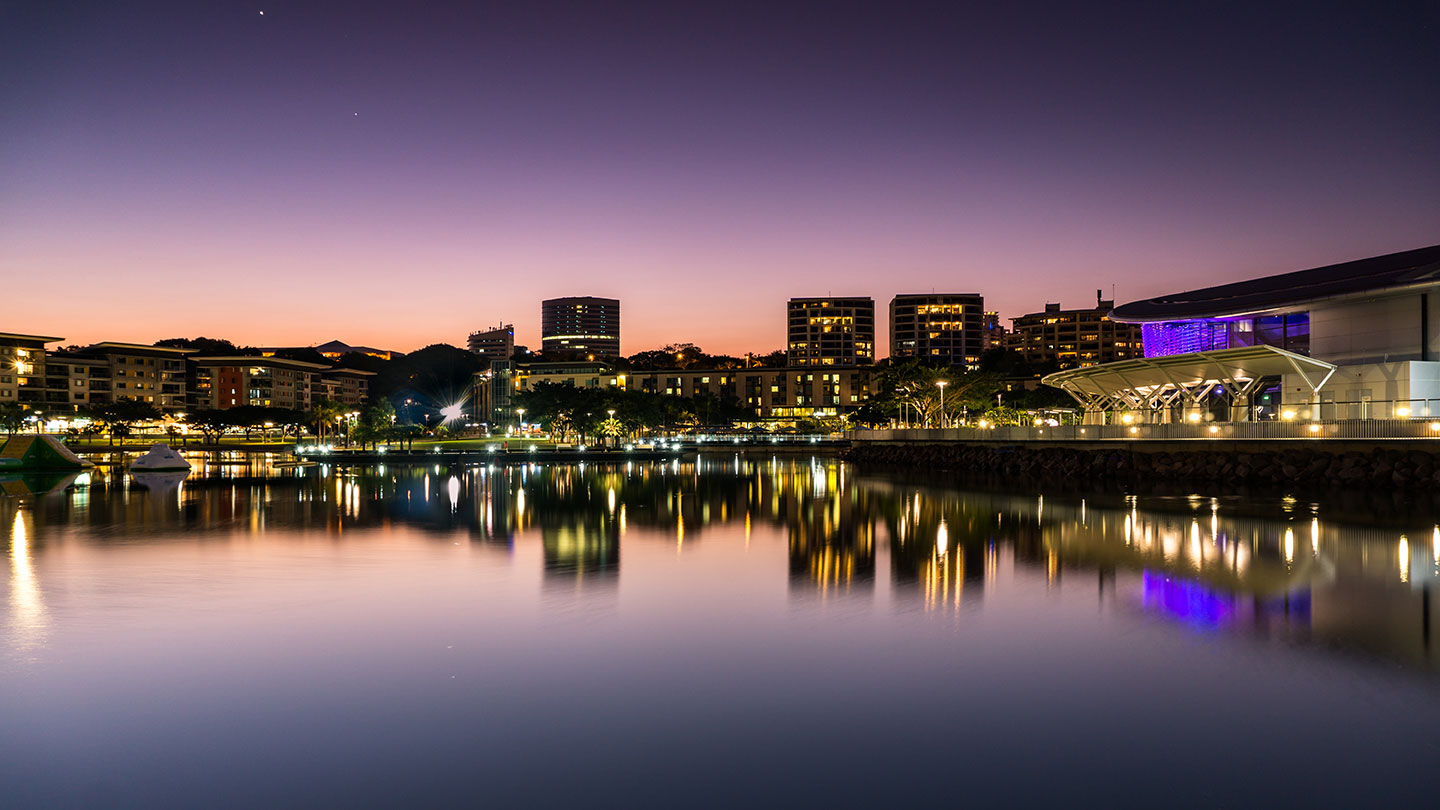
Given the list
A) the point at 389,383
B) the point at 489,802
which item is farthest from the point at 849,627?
the point at 389,383

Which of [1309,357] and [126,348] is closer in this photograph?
[1309,357]

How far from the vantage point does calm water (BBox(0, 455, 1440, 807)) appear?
5.84 meters

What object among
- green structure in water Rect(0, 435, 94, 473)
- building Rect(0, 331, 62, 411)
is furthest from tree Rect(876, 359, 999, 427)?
building Rect(0, 331, 62, 411)

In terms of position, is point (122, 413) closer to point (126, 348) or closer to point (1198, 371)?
point (126, 348)

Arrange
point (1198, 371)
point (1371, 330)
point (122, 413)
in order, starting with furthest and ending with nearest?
point (122, 413), point (1371, 330), point (1198, 371)

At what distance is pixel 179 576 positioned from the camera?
1405 cm

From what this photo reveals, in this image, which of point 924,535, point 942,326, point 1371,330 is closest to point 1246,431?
point 1371,330

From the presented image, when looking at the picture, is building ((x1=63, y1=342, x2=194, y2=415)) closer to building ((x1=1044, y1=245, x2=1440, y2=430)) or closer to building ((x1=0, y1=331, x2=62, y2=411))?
building ((x1=0, y1=331, x2=62, y2=411))

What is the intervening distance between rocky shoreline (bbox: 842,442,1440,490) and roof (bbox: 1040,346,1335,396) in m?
4.90

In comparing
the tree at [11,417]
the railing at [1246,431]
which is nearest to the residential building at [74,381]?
the tree at [11,417]

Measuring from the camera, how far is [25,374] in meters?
119

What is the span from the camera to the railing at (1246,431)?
1187 inches

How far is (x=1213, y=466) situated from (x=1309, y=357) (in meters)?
18.3

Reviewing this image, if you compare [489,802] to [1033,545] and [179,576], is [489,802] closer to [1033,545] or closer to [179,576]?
[179,576]
